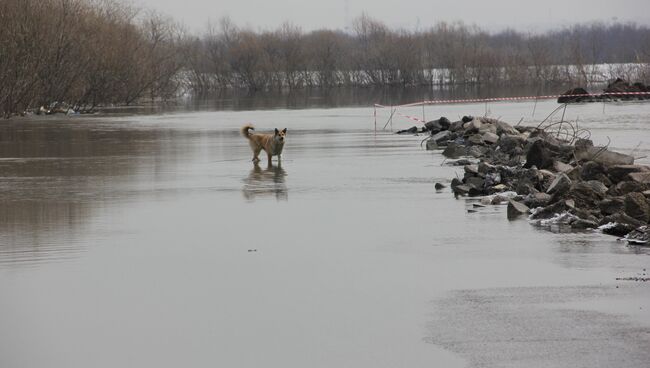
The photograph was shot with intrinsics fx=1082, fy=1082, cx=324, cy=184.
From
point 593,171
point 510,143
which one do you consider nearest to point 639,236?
point 593,171

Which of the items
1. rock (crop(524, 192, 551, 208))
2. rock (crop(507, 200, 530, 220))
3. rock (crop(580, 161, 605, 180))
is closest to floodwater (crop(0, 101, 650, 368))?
rock (crop(507, 200, 530, 220))

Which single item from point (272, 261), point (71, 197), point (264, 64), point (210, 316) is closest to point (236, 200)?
point (71, 197)

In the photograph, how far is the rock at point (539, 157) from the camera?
19078mm

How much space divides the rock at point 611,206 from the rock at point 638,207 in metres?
0.40

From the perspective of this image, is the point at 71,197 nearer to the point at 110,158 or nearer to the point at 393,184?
the point at 393,184

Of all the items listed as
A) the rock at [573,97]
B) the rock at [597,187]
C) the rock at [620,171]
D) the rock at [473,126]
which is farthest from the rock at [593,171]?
the rock at [573,97]

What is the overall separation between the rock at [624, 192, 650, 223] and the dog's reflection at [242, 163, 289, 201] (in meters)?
5.41

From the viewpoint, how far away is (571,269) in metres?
10.3

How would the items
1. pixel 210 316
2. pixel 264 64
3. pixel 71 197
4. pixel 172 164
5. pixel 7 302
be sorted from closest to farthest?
pixel 210 316 < pixel 7 302 < pixel 71 197 < pixel 172 164 < pixel 264 64

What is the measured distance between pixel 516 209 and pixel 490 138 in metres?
11.9

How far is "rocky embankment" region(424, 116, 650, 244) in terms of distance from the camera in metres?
12.9

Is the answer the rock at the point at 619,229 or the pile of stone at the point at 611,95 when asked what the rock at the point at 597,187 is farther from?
the pile of stone at the point at 611,95

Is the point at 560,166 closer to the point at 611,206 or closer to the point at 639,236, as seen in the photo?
the point at 611,206

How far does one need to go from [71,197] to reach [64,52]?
4154cm
